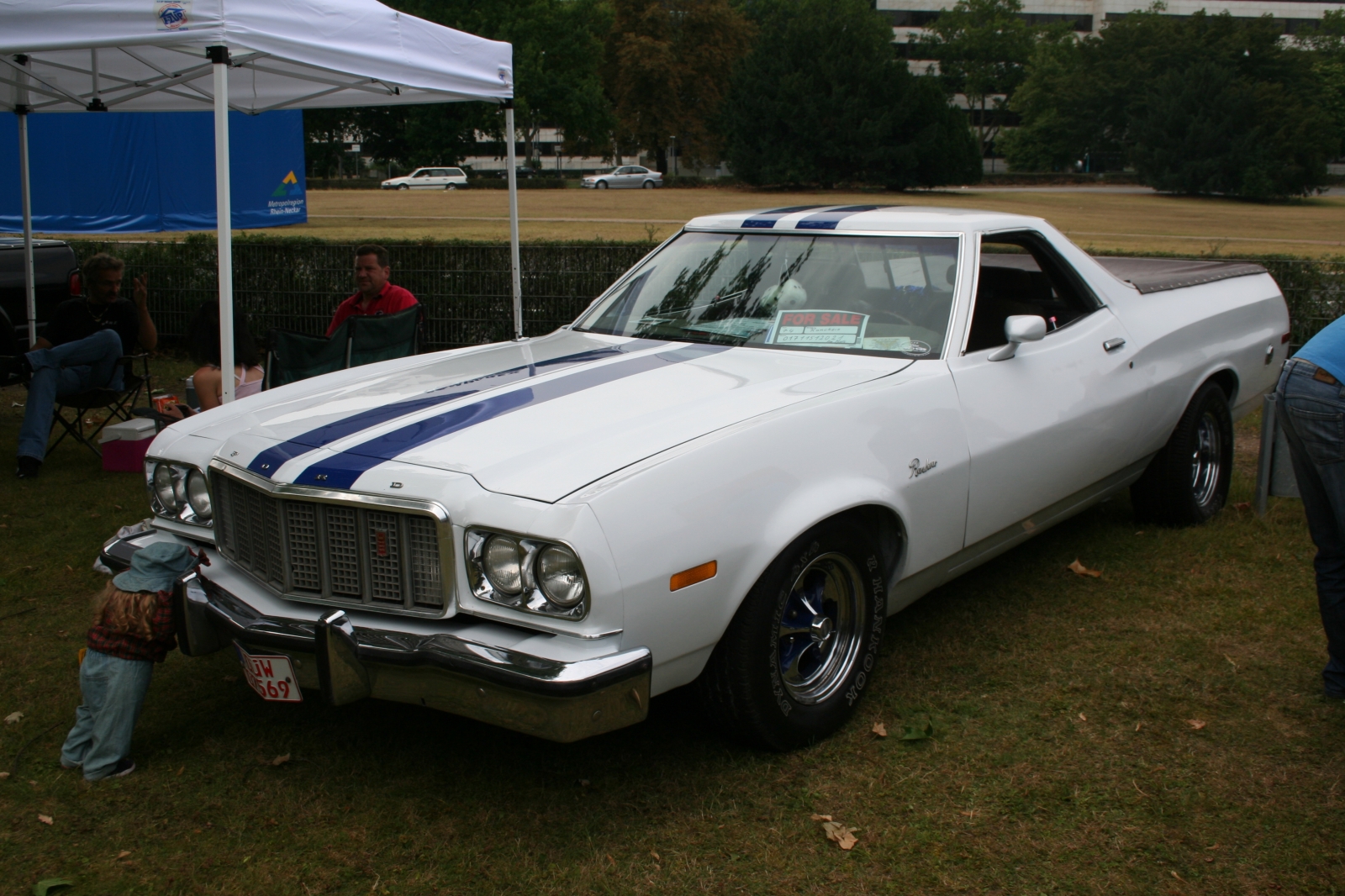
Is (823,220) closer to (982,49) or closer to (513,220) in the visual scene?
(513,220)

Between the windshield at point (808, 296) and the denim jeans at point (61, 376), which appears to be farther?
the denim jeans at point (61, 376)

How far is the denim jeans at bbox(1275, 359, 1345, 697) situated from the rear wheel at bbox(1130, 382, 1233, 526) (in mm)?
1445

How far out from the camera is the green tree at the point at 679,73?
6712cm

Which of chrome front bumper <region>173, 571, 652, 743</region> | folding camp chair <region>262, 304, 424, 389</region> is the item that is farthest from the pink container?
chrome front bumper <region>173, 571, 652, 743</region>

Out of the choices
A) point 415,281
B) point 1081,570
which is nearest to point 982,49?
point 415,281

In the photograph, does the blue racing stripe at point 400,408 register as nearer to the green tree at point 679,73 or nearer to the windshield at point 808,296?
the windshield at point 808,296

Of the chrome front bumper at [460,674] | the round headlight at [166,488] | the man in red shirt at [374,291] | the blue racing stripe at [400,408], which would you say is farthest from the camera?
the man in red shirt at [374,291]

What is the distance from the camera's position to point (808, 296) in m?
4.02

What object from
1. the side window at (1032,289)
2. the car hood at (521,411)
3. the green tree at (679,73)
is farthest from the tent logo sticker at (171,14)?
the green tree at (679,73)

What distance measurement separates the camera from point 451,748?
327 cm

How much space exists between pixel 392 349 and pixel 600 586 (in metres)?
4.41

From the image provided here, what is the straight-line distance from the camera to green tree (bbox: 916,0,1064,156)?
91.7 metres

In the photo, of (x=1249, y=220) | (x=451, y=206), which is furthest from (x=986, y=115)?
(x=451, y=206)

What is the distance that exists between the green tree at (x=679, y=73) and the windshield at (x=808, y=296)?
2528 inches
